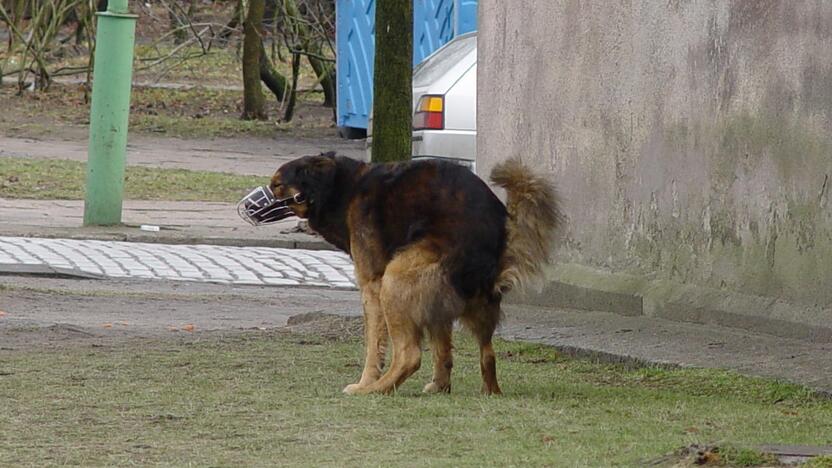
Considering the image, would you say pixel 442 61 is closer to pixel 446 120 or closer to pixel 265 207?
pixel 446 120

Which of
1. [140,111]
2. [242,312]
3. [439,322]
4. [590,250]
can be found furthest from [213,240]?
[140,111]

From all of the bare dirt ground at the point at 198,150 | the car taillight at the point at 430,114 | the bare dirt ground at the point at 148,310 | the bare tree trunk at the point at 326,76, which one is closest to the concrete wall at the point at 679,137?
the bare dirt ground at the point at 148,310

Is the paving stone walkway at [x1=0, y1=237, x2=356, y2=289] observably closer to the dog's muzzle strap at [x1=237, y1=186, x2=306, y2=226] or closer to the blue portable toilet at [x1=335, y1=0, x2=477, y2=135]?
the dog's muzzle strap at [x1=237, y1=186, x2=306, y2=226]

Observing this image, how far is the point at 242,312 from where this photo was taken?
10.8 metres

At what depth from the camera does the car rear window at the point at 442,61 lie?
1445 centimetres

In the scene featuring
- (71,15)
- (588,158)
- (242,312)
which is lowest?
(242,312)

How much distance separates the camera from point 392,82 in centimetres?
938

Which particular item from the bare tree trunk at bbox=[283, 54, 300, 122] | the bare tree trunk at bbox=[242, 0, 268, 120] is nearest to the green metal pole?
the bare tree trunk at bbox=[242, 0, 268, 120]

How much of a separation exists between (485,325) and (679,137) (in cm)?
258

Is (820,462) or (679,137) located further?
(679,137)

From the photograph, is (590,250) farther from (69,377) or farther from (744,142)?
(69,377)

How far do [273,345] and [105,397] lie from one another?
6.57 ft

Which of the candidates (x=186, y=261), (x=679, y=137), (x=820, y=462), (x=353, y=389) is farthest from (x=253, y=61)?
(x=820, y=462)

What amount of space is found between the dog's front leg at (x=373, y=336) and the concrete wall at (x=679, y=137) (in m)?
2.24
